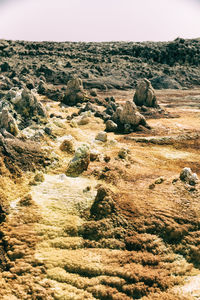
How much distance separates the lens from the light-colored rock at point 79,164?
1862 centimetres

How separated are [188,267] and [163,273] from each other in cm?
139

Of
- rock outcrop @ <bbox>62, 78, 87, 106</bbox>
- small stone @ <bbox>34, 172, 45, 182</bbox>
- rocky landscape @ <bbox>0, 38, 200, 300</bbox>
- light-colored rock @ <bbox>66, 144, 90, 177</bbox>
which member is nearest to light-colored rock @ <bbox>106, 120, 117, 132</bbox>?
rocky landscape @ <bbox>0, 38, 200, 300</bbox>

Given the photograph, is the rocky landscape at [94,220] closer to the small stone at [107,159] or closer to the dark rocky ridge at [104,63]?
the small stone at [107,159]

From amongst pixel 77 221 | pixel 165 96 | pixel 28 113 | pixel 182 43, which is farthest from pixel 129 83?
pixel 77 221

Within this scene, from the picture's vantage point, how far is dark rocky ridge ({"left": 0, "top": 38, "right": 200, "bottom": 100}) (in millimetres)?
95312

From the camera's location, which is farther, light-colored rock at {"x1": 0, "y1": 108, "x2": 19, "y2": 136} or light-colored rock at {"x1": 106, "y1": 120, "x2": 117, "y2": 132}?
light-colored rock at {"x1": 106, "y1": 120, "x2": 117, "y2": 132}

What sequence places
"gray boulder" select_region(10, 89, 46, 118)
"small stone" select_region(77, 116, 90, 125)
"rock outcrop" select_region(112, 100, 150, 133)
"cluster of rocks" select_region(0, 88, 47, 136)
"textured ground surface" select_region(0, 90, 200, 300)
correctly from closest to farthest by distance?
"textured ground surface" select_region(0, 90, 200, 300), "cluster of rocks" select_region(0, 88, 47, 136), "gray boulder" select_region(10, 89, 46, 118), "rock outcrop" select_region(112, 100, 150, 133), "small stone" select_region(77, 116, 90, 125)

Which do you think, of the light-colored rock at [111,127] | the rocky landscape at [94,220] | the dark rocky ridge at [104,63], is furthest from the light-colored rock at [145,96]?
the dark rocky ridge at [104,63]

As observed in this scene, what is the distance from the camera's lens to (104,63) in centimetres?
11750

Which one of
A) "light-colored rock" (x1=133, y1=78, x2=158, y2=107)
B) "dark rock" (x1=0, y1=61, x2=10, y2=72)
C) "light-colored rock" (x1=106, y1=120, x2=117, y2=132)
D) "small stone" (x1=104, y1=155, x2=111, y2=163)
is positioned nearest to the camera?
"small stone" (x1=104, y1=155, x2=111, y2=163)

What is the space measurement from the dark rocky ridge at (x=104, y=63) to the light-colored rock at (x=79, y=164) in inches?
2544

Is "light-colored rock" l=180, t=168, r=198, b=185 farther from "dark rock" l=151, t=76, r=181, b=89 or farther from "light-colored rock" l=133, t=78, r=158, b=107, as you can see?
"dark rock" l=151, t=76, r=181, b=89

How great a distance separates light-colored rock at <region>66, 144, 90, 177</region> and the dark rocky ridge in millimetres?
64628

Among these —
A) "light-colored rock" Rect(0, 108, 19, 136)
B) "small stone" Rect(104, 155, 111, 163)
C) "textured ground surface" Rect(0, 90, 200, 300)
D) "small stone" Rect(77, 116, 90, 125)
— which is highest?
"light-colored rock" Rect(0, 108, 19, 136)
